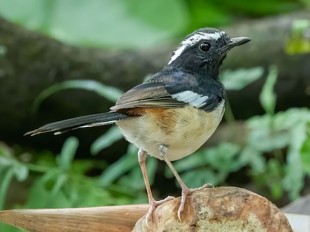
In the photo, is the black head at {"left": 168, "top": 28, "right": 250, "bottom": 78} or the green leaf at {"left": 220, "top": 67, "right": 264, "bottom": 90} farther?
the green leaf at {"left": 220, "top": 67, "right": 264, "bottom": 90}

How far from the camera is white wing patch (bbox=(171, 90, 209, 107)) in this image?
2.82 meters

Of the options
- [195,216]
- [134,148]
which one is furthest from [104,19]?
[195,216]

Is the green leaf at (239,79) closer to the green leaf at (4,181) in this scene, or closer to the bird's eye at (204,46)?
the green leaf at (4,181)

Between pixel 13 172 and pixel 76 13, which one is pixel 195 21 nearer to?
pixel 76 13

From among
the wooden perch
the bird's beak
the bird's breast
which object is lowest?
the wooden perch

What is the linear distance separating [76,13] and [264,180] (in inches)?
87.9

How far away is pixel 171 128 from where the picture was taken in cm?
278

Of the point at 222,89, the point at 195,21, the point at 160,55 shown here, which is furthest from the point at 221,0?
the point at 222,89

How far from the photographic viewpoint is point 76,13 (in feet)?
21.1

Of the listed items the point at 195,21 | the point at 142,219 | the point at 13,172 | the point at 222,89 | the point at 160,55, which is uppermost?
the point at 195,21

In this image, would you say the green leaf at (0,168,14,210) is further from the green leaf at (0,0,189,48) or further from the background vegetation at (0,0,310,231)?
the green leaf at (0,0,189,48)

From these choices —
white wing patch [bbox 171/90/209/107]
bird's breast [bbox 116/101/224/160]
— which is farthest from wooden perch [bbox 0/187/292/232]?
white wing patch [bbox 171/90/209/107]

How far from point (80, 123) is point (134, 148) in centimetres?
187

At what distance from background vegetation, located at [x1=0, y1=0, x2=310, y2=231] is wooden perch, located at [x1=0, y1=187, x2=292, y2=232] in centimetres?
115
